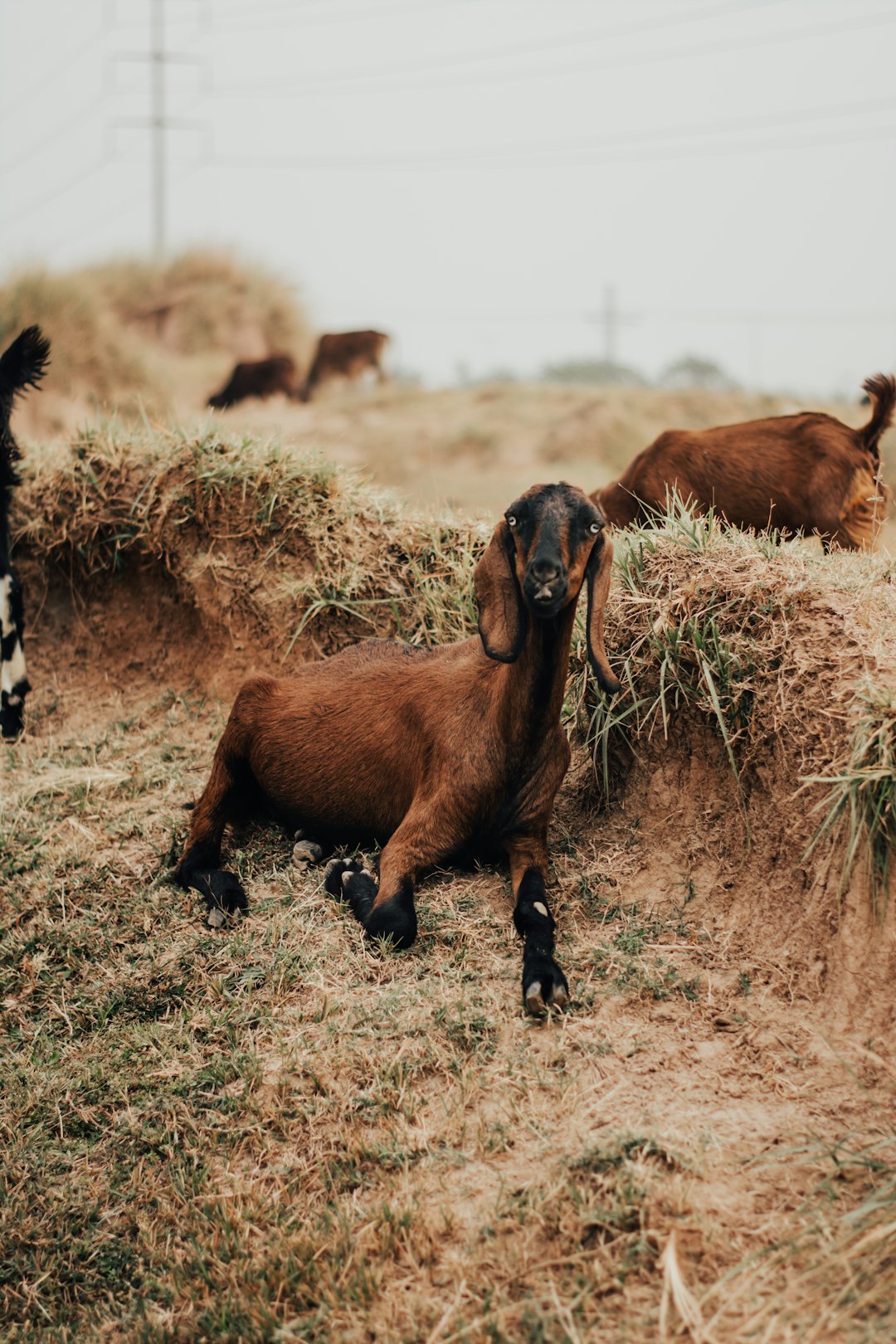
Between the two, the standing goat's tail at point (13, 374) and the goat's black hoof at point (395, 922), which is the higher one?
the standing goat's tail at point (13, 374)

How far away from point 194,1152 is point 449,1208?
0.88m

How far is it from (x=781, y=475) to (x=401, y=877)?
3.85 meters

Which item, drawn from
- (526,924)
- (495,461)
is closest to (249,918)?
(526,924)

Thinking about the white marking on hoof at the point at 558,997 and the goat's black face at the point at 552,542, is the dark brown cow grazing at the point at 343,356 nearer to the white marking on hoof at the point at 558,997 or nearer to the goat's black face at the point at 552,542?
the goat's black face at the point at 552,542

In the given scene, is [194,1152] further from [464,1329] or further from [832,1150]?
[832,1150]

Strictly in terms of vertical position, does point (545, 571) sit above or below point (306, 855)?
above

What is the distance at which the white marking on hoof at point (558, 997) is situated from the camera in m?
3.68

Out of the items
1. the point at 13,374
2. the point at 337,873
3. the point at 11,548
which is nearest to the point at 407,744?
the point at 337,873

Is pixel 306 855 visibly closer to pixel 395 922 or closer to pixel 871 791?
pixel 395 922

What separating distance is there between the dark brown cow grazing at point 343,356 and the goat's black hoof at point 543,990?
1954 cm

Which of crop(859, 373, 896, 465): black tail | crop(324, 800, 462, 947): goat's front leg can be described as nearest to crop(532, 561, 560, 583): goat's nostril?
crop(324, 800, 462, 947): goat's front leg

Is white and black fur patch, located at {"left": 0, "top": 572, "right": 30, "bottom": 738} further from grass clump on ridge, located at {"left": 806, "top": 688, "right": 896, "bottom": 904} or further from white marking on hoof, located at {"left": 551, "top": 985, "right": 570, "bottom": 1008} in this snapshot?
grass clump on ridge, located at {"left": 806, "top": 688, "right": 896, "bottom": 904}

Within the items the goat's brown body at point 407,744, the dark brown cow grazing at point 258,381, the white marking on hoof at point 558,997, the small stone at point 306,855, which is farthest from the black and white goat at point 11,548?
the dark brown cow grazing at point 258,381

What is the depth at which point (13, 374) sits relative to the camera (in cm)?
746
